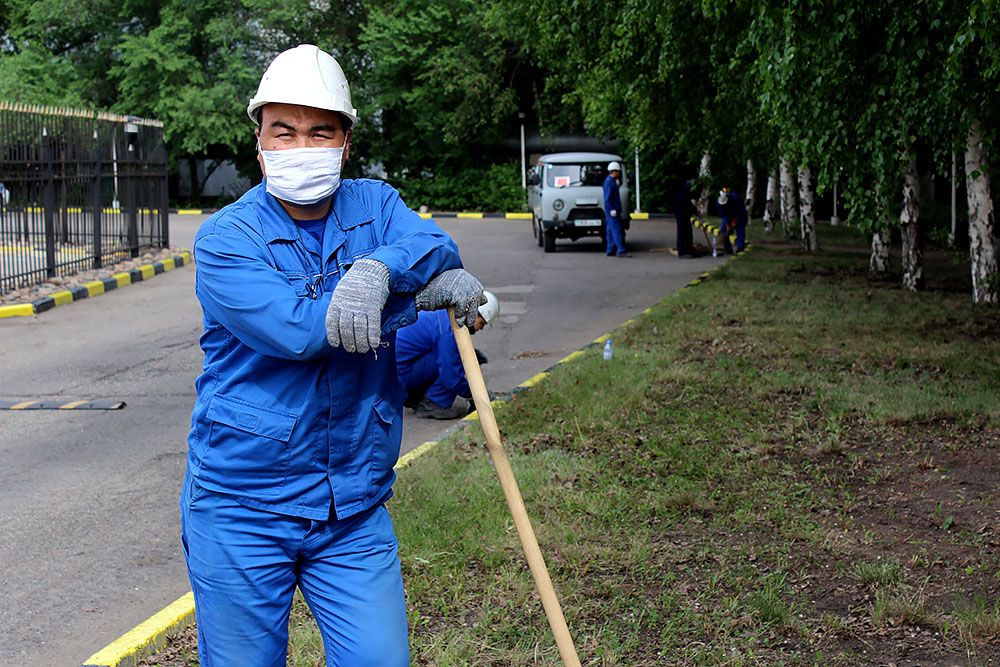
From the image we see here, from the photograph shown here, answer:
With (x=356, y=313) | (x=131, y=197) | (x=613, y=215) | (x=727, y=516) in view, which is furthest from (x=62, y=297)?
(x=356, y=313)

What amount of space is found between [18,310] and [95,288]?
238cm

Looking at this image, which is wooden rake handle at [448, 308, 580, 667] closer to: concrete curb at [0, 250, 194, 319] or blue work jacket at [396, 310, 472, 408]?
blue work jacket at [396, 310, 472, 408]

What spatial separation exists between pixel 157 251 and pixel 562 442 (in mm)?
17170

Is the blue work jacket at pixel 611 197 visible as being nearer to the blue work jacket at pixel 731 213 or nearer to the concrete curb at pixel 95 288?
the blue work jacket at pixel 731 213

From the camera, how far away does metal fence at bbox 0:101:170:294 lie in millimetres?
16969

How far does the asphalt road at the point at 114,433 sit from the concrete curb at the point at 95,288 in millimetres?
278

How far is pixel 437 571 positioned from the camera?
5.11 meters

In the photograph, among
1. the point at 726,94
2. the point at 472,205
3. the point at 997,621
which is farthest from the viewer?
the point at 472,205

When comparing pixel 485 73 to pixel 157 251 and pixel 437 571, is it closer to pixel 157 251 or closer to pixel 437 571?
pixel 157 251

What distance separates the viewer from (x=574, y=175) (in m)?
26.5

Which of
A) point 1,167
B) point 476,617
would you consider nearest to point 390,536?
point 476,617

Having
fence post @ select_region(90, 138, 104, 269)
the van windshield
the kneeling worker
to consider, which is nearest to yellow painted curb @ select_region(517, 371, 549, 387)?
the kneeling worker

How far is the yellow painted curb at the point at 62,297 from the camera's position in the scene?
654 inches

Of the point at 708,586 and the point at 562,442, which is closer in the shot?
the point at 708,586
